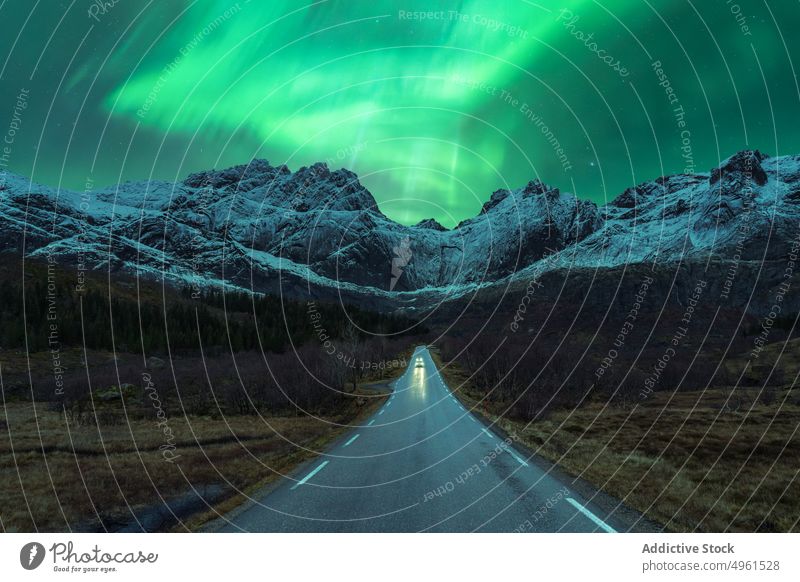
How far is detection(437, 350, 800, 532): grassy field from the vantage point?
33.4 feet

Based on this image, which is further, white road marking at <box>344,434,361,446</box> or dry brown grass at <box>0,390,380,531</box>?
white road marking at <box>344,434,361,446</box>

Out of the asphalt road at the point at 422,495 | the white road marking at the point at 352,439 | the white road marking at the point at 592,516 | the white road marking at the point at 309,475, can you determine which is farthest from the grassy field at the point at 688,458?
the white road marking at the point at 309,475

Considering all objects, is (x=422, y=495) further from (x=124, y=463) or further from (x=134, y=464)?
(x=124, y=463)

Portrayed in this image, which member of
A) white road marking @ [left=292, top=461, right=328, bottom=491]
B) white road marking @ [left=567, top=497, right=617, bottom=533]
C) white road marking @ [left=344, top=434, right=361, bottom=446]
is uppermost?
white road marking @ [left=567, top=497, right=617, bottom=533]

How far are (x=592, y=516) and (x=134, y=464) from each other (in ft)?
48.3

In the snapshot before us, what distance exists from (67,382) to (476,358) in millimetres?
43206

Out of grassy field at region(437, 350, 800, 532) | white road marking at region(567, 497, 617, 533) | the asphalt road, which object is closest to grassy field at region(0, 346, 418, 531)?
the asphalt road

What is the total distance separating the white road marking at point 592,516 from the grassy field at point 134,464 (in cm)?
741

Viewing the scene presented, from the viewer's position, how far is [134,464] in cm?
1650

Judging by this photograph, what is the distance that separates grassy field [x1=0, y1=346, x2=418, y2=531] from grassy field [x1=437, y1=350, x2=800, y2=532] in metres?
9.09

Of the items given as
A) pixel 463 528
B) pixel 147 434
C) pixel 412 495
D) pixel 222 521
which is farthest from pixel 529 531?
pixel 147 434

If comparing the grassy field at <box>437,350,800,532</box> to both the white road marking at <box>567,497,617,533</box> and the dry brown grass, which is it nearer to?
the white road marking at <box>567,497,617,533</box>
